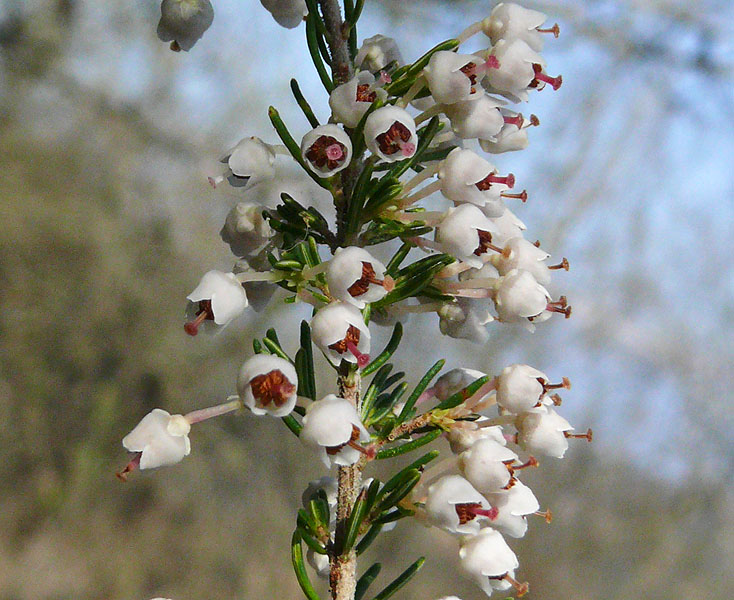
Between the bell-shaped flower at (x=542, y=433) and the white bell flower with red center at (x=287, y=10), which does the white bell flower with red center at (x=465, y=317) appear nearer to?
the bell-shaped flower at (x=542, y=433)

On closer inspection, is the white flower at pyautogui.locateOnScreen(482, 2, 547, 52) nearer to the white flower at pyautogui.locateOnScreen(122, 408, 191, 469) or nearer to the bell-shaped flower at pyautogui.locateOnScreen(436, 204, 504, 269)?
the bell-shaped flower at pyautogui.locateOnScreen(436, 204, 504, 269)

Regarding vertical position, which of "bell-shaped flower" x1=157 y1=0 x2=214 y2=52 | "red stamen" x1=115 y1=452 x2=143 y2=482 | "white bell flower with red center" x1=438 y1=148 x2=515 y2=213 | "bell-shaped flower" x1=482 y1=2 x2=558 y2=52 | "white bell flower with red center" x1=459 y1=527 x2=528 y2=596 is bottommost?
"red stamen" x1=115 y1=452 x2=143 y2=482

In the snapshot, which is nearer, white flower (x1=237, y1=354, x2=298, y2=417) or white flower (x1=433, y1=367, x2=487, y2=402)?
white flower (x1=237, y1=354, x2=298, y2=417)

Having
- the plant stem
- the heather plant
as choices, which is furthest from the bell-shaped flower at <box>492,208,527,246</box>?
the plant stem

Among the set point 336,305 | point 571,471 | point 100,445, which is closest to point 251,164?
point 336,305

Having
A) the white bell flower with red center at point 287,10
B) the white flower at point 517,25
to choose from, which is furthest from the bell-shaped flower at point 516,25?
the white bell flower with red center at point 287,10

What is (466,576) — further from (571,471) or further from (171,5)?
(571,471)
